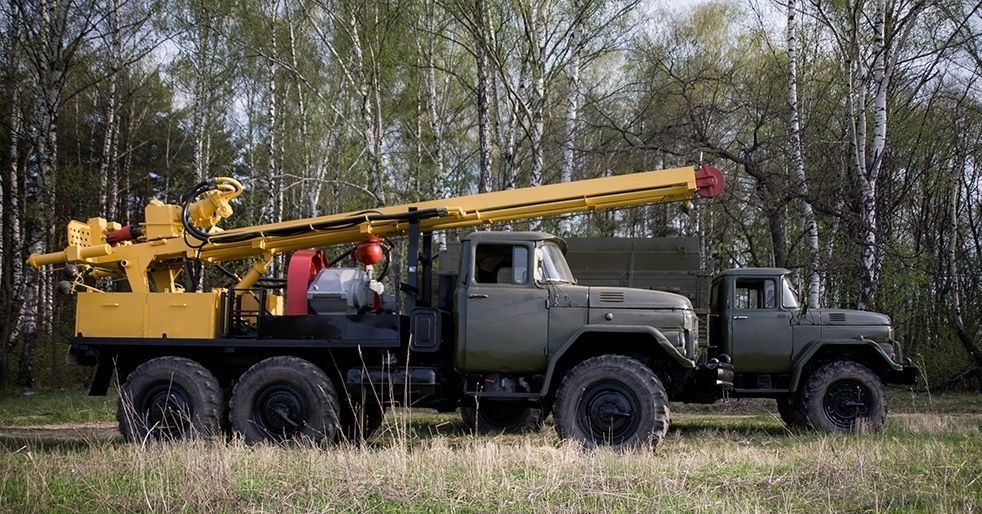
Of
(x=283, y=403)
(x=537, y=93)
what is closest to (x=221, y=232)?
(x=283, y=403)

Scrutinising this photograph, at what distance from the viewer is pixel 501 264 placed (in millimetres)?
9961

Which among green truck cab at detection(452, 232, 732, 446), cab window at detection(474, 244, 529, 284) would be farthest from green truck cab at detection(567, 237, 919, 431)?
cab window at detection(474, 244, 529, 284)

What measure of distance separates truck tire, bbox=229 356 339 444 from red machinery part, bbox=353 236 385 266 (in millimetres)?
1385

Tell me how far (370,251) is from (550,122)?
11105 mm

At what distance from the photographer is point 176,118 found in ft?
96.7

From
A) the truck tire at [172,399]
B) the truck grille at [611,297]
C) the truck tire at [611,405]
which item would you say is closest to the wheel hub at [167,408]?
the truck tire at [172,399]

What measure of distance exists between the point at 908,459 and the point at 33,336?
1667 centimetres

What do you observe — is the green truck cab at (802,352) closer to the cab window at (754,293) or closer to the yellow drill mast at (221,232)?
the cab window at (754,293)

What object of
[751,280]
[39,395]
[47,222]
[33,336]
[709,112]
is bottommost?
[39,395]

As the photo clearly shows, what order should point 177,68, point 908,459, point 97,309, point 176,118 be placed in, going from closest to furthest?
point 908,459 < point 97,309 < point 177,68 < point 176,118

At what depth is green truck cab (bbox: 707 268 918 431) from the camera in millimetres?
11656

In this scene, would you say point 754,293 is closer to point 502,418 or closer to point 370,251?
point 502,418

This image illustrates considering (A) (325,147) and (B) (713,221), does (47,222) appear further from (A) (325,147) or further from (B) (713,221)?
(B) (713,221)

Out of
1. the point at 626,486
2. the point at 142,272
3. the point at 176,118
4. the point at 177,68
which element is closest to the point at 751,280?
the point at 626,486
